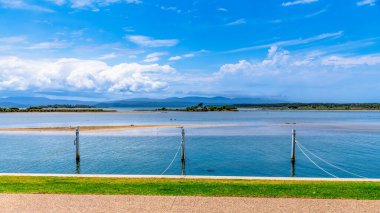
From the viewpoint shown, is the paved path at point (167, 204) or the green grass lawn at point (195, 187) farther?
the green grass lawn at point (195, 187)

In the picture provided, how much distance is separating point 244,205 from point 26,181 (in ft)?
28.6

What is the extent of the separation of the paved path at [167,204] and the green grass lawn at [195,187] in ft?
2.38

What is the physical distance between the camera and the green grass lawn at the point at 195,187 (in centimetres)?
1159

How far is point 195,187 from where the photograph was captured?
41.6ft

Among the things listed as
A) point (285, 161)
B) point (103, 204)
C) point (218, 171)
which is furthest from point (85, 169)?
point (103, 204)

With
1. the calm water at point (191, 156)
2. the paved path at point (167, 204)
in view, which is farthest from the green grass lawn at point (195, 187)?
the calm water at point (191, 156)

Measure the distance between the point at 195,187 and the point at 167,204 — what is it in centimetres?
262

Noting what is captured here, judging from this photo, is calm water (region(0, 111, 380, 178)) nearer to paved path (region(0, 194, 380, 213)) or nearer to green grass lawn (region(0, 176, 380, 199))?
green grass lawn (region(0, 176, 380, 199))

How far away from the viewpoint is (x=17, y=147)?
3625 cm

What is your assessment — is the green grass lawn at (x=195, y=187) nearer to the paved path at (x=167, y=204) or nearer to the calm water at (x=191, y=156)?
the paved path at (x=167, y=204)

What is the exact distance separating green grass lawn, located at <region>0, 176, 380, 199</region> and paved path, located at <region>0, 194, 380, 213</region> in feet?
2.38

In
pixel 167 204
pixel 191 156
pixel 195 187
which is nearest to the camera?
pixel 167 204

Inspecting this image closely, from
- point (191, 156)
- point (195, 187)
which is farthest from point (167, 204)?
point (191, 156)

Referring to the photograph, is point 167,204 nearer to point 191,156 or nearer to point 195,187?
point 195,187
